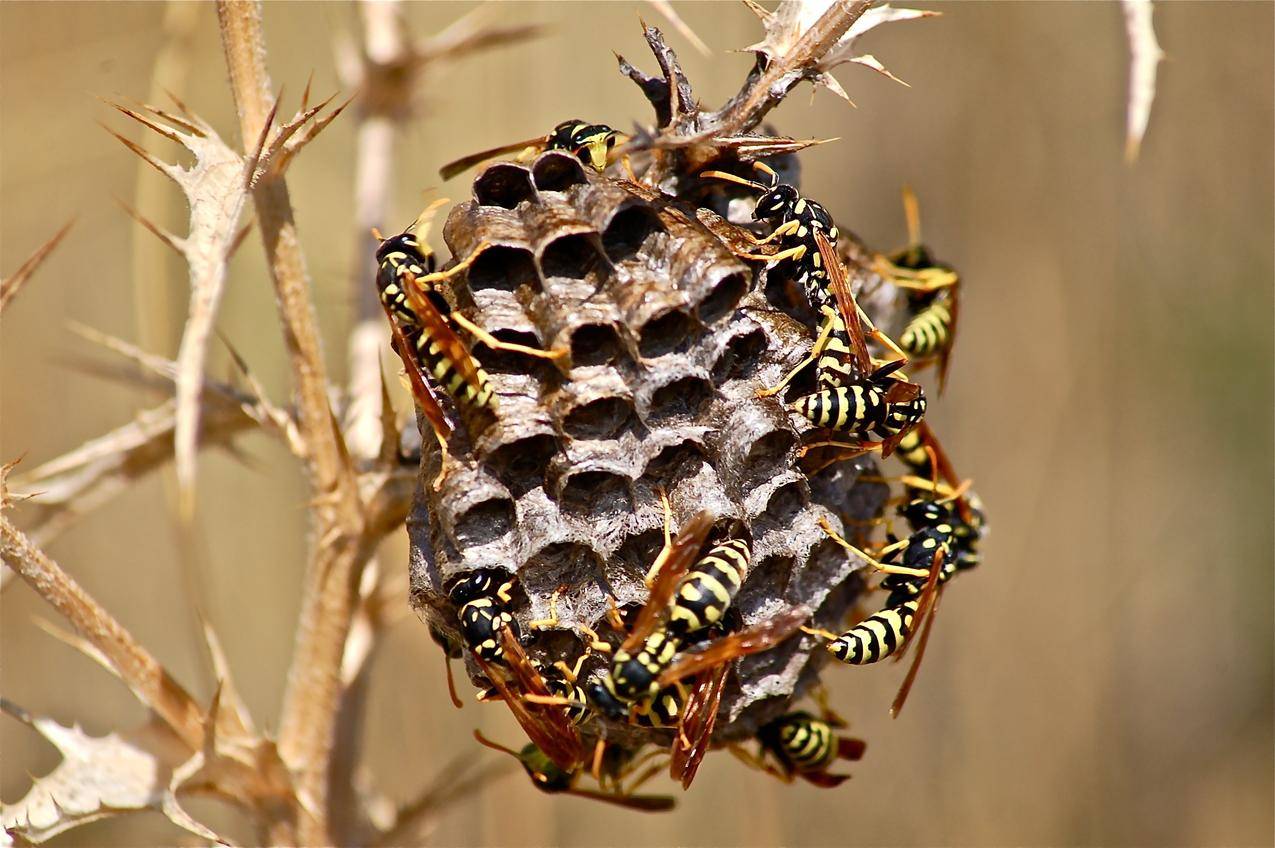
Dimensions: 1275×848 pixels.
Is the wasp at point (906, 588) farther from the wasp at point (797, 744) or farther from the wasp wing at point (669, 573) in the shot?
the wasp wing at point (669, 573)

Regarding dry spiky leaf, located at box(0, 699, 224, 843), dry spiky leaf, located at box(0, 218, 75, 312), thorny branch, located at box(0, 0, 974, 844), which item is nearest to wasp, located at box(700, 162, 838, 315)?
thorny branch, located at box(0, 0, 974, 844)

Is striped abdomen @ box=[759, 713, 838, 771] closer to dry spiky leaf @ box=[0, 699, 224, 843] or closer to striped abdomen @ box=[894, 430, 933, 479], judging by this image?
striped abdomen @ box=[894, 430, 933, 479]

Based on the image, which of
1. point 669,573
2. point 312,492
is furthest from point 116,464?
point 669,573

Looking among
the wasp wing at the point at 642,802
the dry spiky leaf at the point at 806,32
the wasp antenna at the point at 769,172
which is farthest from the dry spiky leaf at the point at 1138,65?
the wasp wing at the point at 642,802

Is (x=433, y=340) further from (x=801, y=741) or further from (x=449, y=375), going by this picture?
(x=801, y=741)

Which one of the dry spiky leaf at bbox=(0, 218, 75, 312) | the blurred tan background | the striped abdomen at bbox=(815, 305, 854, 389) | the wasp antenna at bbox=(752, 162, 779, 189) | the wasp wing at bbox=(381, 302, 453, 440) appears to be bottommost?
the blurred tan background
